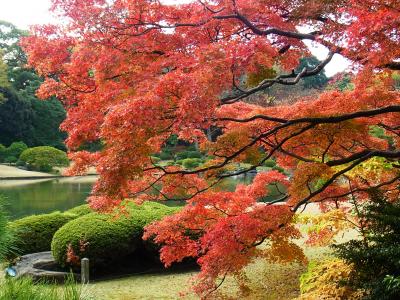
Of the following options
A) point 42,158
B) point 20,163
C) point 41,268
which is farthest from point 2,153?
point 41,268

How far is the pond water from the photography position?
16.1m

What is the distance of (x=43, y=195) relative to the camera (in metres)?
20.0

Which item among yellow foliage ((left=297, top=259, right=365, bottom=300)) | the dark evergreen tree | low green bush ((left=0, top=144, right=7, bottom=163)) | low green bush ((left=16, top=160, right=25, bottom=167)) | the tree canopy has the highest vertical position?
the tree canopy

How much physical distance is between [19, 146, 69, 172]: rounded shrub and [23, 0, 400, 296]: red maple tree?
25.4m

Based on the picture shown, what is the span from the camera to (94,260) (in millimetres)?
7180

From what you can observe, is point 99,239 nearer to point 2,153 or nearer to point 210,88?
point 210,88

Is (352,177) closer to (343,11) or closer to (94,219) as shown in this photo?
(343,11)

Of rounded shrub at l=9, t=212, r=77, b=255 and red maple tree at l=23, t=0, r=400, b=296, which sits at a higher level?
red maple tree at l=23, t=0, r=400, b=296

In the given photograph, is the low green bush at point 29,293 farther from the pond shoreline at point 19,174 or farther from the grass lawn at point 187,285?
the pond shoreline at point 19,174

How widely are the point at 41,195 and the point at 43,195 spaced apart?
87 millimetres

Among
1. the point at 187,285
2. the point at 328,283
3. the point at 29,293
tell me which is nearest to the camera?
the point at 29,293

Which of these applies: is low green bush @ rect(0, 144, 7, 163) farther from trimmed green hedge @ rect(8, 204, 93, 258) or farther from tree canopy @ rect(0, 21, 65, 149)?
trimmed green hedge @ rect(8, 204, 93, 258)

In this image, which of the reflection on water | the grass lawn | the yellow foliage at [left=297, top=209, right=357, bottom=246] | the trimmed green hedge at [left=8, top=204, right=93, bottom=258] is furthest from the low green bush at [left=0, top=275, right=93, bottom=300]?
the reflection on water

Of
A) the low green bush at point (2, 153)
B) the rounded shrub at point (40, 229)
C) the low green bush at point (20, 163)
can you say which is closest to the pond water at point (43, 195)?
the low green bush at point (20, 163)
